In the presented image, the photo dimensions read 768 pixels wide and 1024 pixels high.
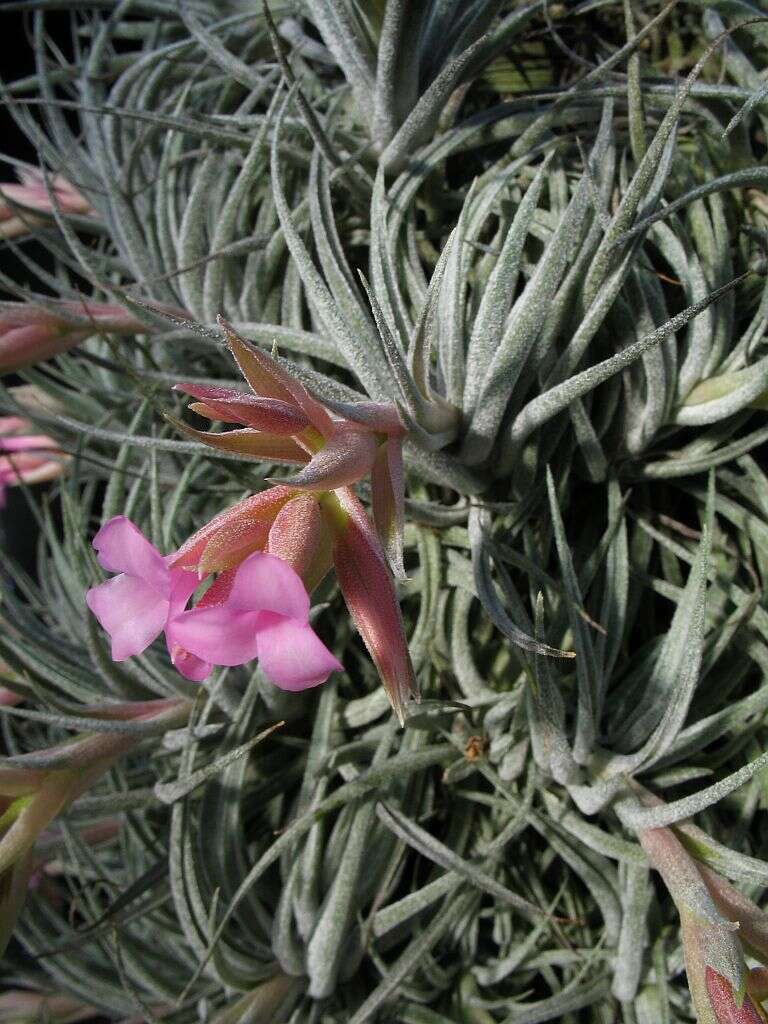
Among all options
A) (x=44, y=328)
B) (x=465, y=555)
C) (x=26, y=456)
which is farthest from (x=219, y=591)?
(x=26, y=456)

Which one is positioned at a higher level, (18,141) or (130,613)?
(18,141)

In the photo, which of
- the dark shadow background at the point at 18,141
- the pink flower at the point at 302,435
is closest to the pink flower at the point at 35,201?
the dark shadow background at the point at 18,141

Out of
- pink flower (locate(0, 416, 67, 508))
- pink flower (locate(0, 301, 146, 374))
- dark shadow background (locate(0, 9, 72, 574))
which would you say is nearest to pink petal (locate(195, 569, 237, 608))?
pink flower (locate(0, 301, 146, 374))

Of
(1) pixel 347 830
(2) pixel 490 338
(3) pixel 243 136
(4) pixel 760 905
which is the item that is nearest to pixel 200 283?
(3) pixel 243 136

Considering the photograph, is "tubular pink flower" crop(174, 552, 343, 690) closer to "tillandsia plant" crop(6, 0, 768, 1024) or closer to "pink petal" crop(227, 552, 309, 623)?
"pink petal" crop(227, 552, 309, 623)

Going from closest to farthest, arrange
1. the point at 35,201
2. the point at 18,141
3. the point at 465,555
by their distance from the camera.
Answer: the point at 465,555, the point at 35,201, the point at 18,141

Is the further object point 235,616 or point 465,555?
point 465,555

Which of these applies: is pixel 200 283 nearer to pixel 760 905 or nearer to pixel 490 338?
pixel 490 338

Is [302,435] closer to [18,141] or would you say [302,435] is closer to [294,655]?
[294,655]
